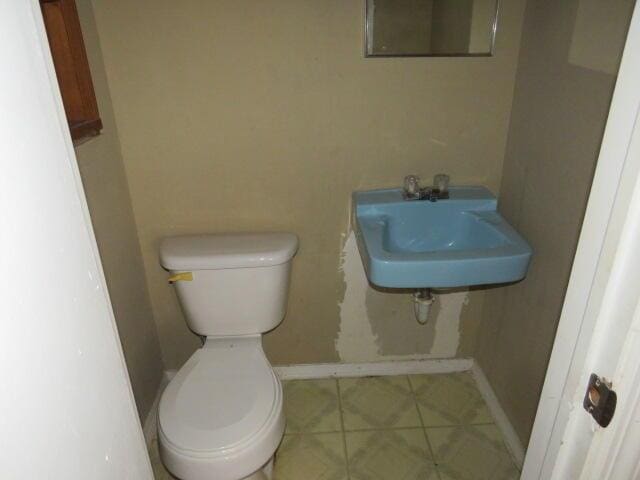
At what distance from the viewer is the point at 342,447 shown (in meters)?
1.64

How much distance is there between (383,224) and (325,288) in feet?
1.39

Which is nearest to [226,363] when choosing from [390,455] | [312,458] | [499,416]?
[312,458]

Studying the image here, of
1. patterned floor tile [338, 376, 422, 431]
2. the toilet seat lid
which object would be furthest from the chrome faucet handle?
patterned floor tile [338, 376, 422, 431]

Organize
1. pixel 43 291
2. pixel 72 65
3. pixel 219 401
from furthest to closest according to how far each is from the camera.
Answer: pixel 219 401
pixel 72 65
pixel 43 291

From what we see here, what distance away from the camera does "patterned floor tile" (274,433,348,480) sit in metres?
1.54

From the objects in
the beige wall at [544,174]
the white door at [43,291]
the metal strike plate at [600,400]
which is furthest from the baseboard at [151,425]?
the metal strike plate at [600,400]

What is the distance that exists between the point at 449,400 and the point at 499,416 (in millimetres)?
204

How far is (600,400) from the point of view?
0.54 metres

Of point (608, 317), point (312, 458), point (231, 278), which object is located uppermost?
point (608, 317)

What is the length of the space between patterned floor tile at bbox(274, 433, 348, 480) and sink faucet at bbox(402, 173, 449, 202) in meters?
0.97

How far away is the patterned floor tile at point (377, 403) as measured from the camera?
1739 millimetres

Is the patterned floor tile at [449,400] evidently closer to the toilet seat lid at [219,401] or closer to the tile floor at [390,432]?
the tile floor at [390,432]

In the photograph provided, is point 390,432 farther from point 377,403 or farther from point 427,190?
point 427,190

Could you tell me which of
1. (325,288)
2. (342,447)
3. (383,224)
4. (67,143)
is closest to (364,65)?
(383,224)
